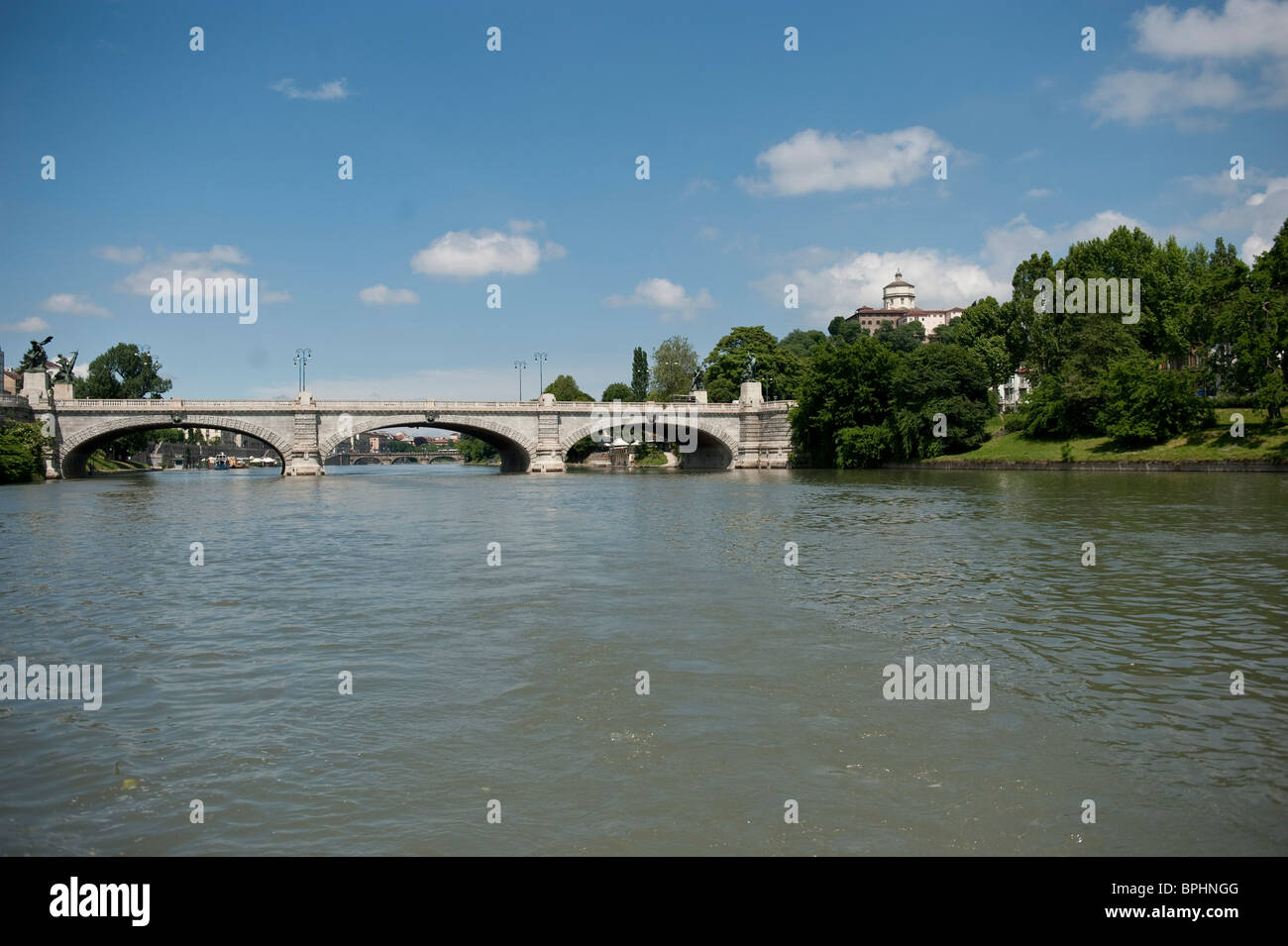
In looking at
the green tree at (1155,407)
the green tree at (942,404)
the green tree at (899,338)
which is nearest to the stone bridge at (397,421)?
the green tree at (942,404)

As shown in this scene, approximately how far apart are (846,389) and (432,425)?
3360cm

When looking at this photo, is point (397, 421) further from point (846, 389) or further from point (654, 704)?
point (654, 704)

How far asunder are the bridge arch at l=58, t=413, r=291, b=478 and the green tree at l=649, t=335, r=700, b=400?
168ft

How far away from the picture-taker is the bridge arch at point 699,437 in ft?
258

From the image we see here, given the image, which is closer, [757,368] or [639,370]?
[757,368]

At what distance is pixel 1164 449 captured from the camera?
55750mm

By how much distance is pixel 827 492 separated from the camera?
42.3 meters

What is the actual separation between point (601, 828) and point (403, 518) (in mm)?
26315

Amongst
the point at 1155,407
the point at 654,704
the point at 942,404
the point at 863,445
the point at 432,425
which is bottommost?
the point at 654,704

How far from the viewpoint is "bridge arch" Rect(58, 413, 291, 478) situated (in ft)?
216

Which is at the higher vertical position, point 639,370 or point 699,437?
point 639,370

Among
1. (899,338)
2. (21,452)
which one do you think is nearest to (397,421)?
(21,452)

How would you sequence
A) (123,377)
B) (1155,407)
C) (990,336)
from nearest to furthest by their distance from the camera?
(1155,407)
(990,336)
(123,377)

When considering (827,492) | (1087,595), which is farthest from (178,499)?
(1087,595)
